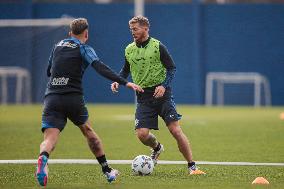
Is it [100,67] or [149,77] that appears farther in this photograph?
A: [149,77]

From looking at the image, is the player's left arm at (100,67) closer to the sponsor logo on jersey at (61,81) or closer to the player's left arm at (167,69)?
the sponsor logo on jersey at (61,81)

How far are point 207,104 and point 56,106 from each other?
21543 mm

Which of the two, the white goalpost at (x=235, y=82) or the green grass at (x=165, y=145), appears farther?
the white goalpost at (x=235, y=82)

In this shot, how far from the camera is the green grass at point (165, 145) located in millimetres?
9891

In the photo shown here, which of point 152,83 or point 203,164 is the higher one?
point 152,83

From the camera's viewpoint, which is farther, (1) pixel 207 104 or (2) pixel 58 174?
(1) pixel 207 104

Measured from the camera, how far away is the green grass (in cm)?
Answer: 989

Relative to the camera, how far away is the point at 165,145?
1520 cm

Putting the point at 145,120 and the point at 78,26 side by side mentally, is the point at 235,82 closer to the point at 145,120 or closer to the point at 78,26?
the point at 145,120

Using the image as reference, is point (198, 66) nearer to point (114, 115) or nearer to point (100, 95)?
point (100, 95)

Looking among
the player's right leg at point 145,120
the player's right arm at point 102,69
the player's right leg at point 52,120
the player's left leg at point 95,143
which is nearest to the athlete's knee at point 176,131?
the player's right leg at point 145,120

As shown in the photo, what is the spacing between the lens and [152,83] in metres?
11.2

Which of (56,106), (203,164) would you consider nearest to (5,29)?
(203,164)

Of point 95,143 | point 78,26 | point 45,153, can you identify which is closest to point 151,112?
point 95,143
